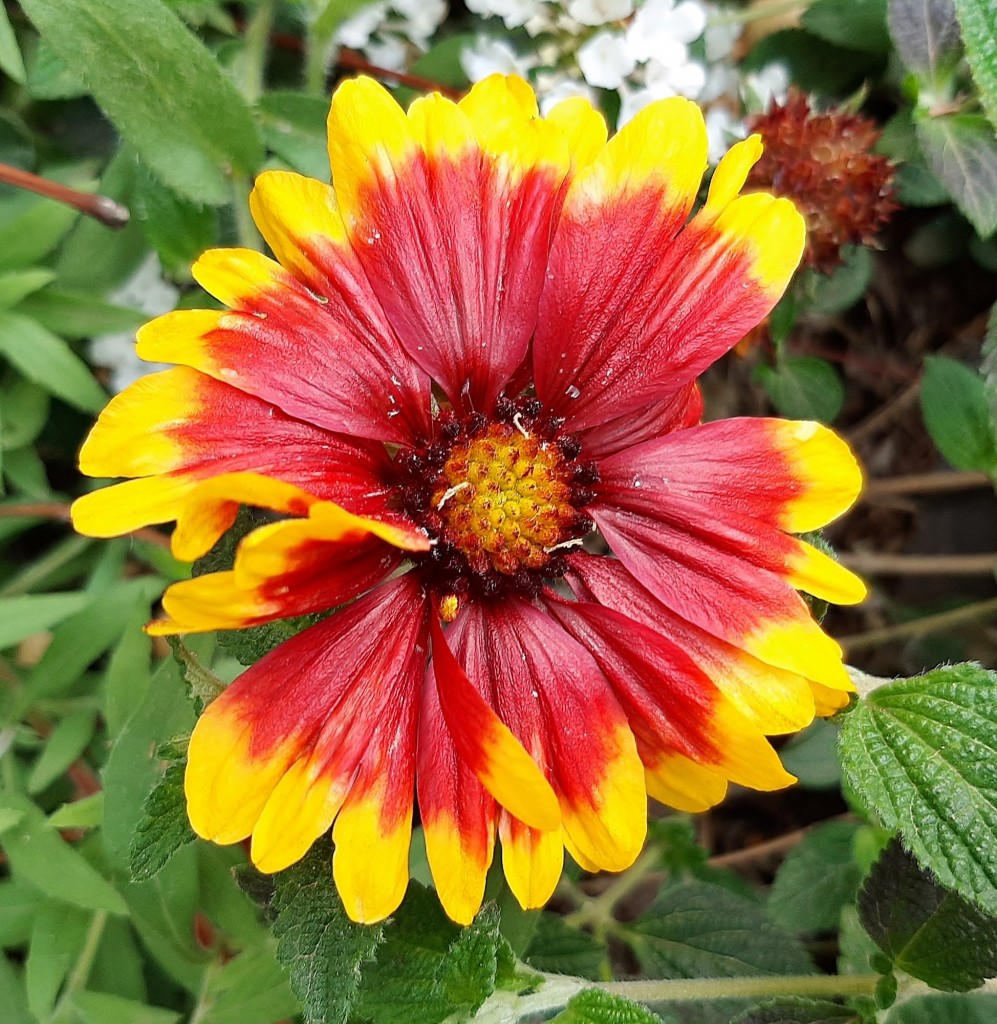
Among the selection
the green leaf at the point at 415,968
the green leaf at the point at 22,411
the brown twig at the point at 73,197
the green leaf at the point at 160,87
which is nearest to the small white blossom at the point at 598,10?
the green leaf at the point at 160,87

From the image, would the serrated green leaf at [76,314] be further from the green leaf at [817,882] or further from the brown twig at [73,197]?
the green leaf at [817,882]

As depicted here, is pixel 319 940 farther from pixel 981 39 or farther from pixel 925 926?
pixel 981 39

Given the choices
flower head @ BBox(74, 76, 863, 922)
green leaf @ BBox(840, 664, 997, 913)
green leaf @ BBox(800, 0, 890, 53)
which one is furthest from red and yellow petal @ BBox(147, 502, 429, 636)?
green leaf @ BBox(800, 0, 890, 53)

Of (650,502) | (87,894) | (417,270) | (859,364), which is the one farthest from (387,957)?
(859,364)

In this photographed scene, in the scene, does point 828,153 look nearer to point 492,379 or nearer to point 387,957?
point 492,379

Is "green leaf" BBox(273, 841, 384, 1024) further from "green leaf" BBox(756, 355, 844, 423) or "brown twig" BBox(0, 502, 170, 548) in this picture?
"green leaf" BBox(756, 355, 844, 423)

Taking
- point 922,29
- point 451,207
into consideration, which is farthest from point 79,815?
point 922,29
